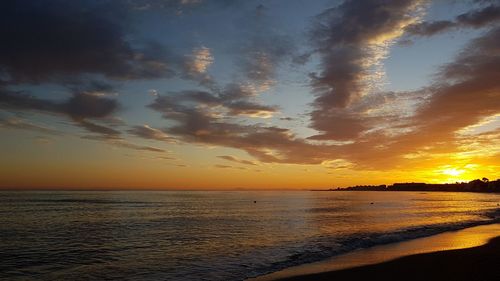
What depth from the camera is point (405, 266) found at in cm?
2112

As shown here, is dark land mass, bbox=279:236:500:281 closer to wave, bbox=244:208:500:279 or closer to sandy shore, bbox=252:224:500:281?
sandy shore, bbox=252:224:500:281

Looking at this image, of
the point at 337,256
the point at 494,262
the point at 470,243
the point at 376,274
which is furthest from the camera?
the point at 470,243

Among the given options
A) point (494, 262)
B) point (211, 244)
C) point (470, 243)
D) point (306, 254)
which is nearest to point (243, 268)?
point (306, 254)

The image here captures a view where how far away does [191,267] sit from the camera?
2256cm

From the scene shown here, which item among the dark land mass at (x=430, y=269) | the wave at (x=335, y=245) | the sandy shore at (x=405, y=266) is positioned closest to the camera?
the dark land mass at (x=430, y=269)

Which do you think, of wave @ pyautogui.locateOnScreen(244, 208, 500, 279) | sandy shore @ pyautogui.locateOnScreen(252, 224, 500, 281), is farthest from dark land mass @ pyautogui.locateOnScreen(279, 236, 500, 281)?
wave @ pyautogui.locateOnScreen(244, 208, 500, 279)

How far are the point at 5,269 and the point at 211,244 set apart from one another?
14.8m

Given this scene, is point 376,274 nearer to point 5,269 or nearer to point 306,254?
point 306,254

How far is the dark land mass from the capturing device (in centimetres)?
1808

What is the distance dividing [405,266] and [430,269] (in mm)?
1426

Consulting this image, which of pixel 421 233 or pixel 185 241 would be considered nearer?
pixel 185 241

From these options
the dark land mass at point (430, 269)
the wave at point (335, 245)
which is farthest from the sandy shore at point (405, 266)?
the wave at point (335, 245)

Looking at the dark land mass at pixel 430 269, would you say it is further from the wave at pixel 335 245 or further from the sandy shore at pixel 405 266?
the wave at pixel 335 245

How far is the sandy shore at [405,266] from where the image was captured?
60.4 ft
